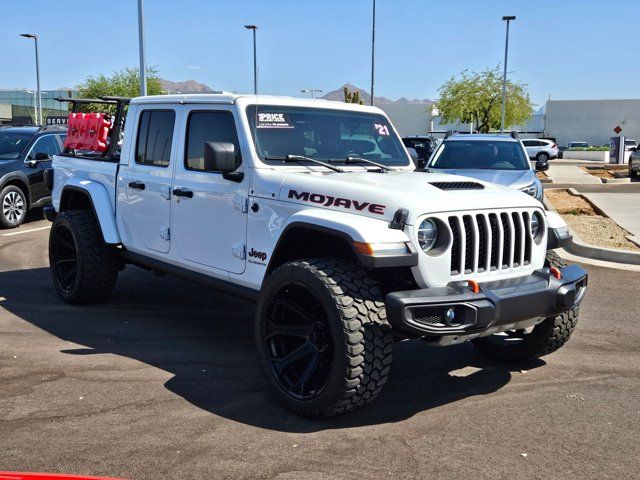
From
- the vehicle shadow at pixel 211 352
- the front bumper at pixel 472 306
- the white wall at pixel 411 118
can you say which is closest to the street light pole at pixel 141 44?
the vehicle shadow at pixel 211 352

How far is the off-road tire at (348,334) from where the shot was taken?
3.95 metres

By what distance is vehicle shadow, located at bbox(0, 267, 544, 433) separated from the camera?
4.49 m

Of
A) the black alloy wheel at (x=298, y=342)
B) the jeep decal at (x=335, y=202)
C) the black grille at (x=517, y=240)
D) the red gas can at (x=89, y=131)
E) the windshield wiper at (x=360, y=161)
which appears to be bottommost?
the black alloy wheel at (x=298, y=342)

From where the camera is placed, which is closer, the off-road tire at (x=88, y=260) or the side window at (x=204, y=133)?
the side window at (x=204, y=133)

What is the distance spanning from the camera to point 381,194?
4281 millimetres

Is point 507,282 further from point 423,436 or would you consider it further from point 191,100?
point 191,100

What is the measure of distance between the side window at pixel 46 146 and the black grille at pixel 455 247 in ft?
35.0

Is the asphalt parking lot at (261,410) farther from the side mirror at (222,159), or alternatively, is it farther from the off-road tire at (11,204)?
the off-road tire at (11,204)

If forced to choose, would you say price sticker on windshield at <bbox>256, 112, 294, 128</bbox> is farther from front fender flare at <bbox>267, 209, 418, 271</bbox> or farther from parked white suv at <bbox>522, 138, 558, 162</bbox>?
parked white suv at <bbox>522, 138, 558, 162</bbox>

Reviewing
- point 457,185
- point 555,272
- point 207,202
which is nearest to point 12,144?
point 207,202

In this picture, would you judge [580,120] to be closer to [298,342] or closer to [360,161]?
[360,161]

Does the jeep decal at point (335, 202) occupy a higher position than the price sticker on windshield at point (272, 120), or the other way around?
the price sticker on windshield at point (272, 120)

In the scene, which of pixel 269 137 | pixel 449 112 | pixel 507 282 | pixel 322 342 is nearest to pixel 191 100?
pixel 269 137

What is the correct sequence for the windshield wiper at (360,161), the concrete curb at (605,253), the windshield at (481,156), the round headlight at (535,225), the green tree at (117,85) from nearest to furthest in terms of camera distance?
1. the round headlight at (535,225)
2. the windshield wiper at (360,161)
3. the concrete curb at (605,253)
4. the windshield at (481,156)
5. the green tree at (117,85)
